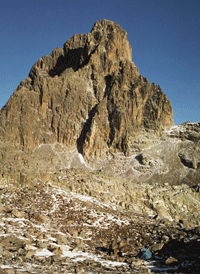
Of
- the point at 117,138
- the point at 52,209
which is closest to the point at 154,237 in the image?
the point at 52,209

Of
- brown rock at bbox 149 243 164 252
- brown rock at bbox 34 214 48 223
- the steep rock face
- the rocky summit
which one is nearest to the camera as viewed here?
the rocky summit

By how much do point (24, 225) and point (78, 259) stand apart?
4354mm

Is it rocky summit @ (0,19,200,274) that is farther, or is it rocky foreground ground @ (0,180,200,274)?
rocky summit @ (0,19,200,274)

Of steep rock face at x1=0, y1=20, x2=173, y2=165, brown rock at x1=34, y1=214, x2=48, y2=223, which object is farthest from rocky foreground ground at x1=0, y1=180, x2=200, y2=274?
steep rock face at x1=0, y1=20, x2=173, y2=165

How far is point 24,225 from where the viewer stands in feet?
39.6

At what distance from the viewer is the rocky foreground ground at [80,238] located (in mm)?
8539

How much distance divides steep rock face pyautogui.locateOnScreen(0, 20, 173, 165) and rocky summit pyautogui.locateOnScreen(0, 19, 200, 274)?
0.39 m

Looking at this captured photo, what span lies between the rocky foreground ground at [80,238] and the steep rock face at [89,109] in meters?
58.6

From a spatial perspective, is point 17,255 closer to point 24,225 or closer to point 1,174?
point 24,225

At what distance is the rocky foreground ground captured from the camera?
8539mm

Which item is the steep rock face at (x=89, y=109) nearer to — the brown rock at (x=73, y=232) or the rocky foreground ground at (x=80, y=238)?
the rocky foreground ground at (x=80, y=238)

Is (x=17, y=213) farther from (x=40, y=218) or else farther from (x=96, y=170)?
(x=96, y=170)

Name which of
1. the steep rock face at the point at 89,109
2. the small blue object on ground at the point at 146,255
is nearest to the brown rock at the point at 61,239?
the small blue object on ground at the point at 146,255

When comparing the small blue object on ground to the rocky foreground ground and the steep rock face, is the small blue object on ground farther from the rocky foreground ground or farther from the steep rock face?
the steep rock face
